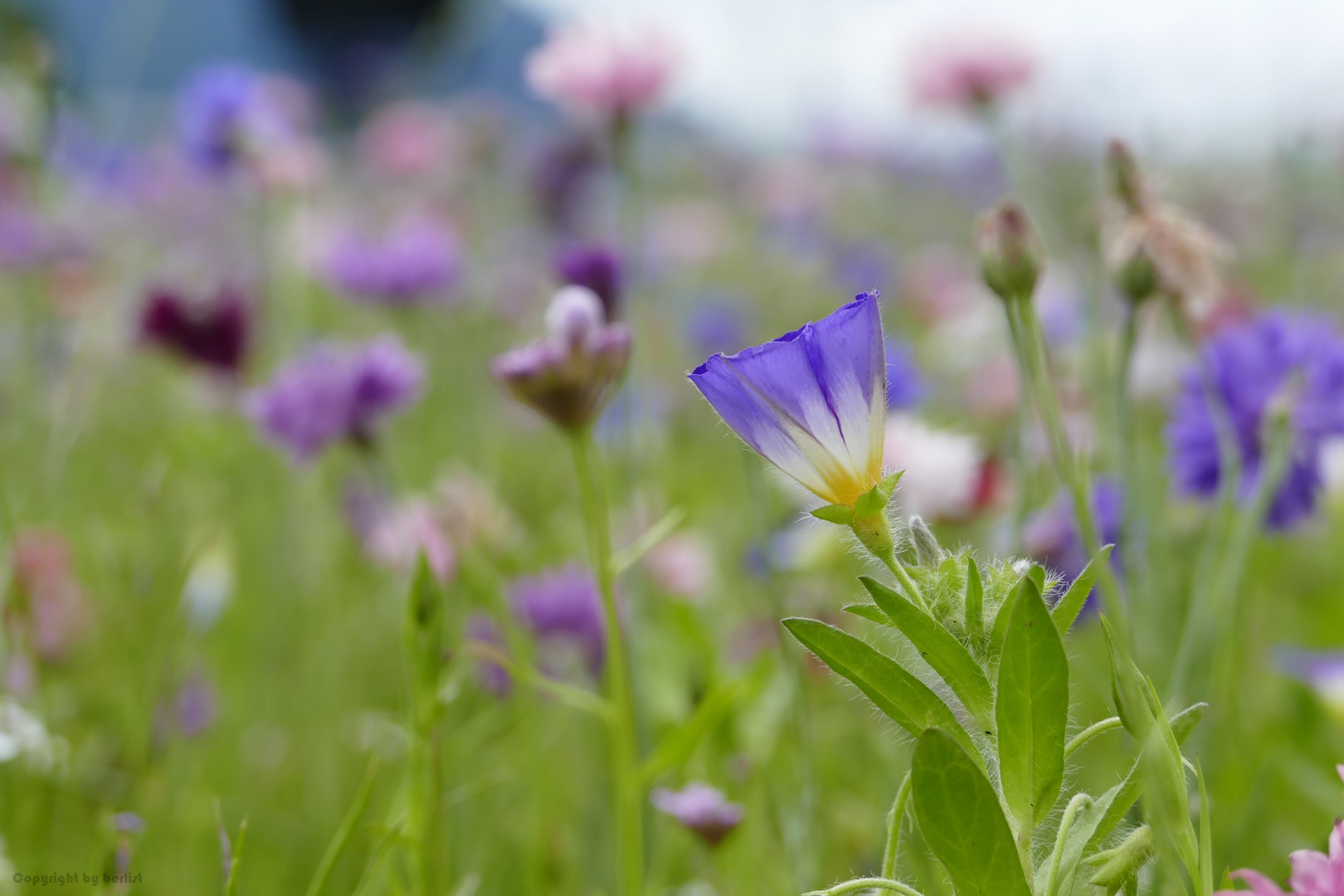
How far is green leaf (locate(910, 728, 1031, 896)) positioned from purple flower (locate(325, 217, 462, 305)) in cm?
128

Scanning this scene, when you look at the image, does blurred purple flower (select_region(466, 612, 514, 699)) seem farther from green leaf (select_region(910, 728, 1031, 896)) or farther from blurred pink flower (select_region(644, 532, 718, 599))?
green leaf (select_region(910, 728, 1031, 896))

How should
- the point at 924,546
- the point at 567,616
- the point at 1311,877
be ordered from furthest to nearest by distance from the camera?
the point at 567,616 → the point at 924,546 → the point at 1311,877

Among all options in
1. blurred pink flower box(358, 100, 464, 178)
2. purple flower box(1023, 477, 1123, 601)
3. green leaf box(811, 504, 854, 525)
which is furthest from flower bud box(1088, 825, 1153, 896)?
blurred pink flower box(358, 100, 464, 178)

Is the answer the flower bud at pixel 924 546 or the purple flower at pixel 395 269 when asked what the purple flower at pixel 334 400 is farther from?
the flower bud at pixel 924 546

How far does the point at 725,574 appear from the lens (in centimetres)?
135

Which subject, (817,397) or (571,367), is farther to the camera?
(571,367)

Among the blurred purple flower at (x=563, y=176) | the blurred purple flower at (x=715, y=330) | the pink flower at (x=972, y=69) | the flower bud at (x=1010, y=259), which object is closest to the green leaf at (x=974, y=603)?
the flower bud at (x=1010, y=259)

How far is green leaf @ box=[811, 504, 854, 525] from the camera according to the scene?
34 centimetres

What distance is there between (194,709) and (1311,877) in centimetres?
89

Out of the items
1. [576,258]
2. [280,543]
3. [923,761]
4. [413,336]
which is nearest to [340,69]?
[413,336]

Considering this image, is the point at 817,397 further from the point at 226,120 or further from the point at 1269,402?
the point at 226,120

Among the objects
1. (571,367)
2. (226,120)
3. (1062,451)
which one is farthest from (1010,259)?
(226,120)

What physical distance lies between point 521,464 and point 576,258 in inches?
44.2

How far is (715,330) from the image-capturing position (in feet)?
7.06
